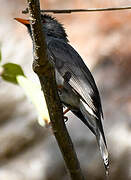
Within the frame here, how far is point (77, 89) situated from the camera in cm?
415

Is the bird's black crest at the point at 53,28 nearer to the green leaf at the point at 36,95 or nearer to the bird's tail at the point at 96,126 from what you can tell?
the bird's tail at the point at 96,126

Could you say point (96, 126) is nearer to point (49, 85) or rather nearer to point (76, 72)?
point (76, 72)

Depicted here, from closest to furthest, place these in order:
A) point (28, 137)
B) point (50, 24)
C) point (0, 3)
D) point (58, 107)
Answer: point (58, 107) → point (50, 24) → point (28, 137) → point (0, 3)

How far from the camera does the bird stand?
13.1 feet

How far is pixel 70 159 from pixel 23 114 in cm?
260

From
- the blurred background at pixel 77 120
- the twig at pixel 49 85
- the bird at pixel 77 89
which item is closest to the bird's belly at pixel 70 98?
the bird at pixel 77 89

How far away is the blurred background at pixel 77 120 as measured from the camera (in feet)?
16.8

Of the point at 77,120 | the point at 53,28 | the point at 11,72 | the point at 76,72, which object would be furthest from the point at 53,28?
the point at 11,72

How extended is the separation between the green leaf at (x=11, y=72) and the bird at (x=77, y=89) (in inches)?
39.6

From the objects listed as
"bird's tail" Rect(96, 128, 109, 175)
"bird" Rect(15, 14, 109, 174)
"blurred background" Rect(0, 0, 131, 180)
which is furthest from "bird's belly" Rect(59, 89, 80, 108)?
"blurred background" Rect(0, 0, 131, 180)

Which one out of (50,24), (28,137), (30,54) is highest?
(50,24)

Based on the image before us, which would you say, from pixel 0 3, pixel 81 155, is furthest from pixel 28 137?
pixel 0 3

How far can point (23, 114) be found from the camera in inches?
225

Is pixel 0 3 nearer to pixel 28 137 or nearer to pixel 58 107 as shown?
pixel 28 137
